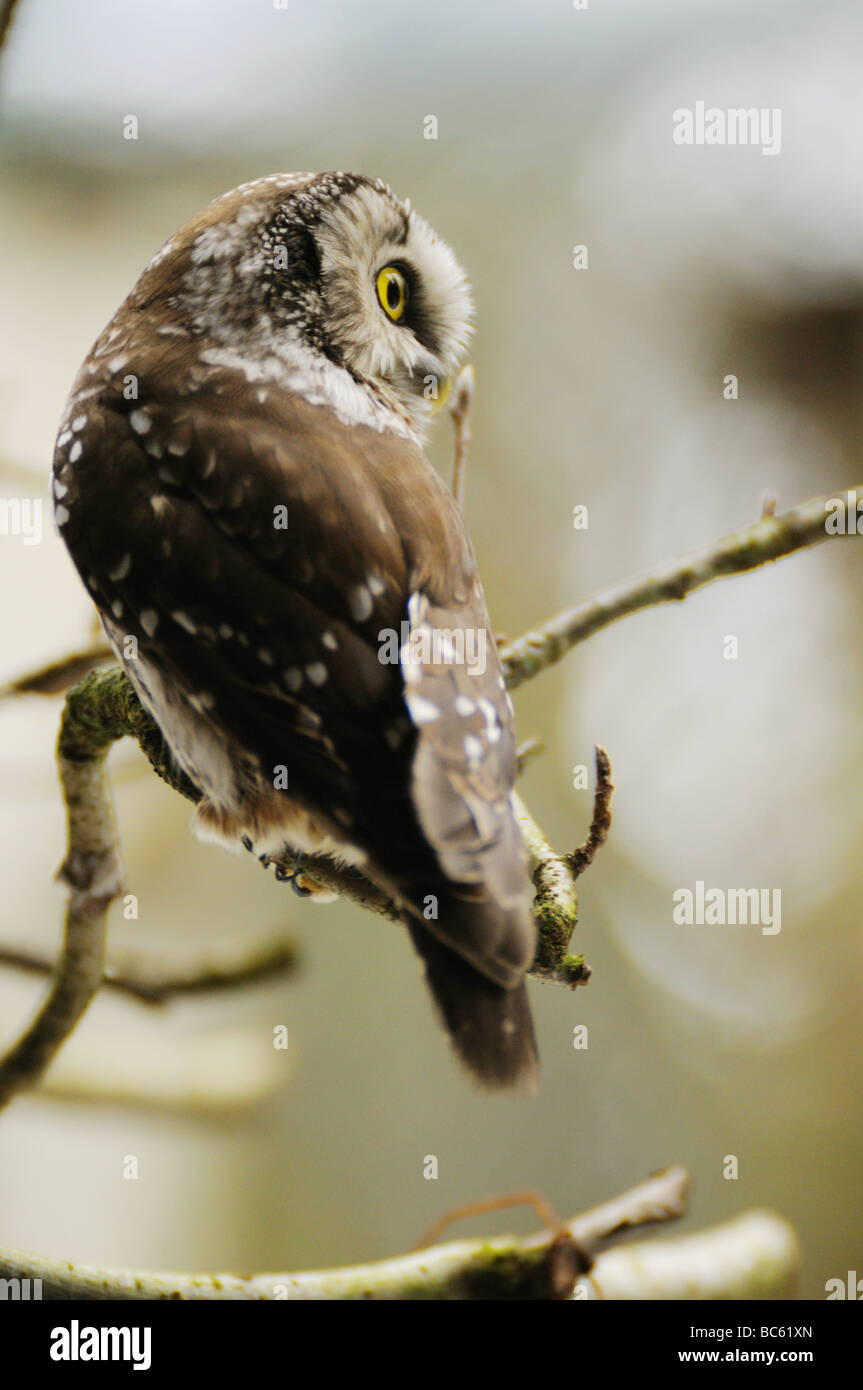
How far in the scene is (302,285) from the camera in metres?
1.34

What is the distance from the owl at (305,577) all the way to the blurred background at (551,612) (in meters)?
0.51

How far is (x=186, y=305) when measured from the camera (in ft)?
4.40

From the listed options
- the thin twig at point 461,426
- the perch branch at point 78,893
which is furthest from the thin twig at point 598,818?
the perch branch at point 78,893

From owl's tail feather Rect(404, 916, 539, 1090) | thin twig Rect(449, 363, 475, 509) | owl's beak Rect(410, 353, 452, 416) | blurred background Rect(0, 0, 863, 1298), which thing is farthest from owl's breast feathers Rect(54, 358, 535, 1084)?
blurred background Rect(0, 0, 863, 1298)

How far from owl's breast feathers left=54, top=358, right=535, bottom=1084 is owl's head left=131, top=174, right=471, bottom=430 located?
2.4 inches

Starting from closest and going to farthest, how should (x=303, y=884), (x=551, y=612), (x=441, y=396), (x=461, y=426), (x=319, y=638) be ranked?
(x=319, y=638)
(x=303, y=884)
(x=461, y=426)
(x=441, y=396)
(x=551, y=612)

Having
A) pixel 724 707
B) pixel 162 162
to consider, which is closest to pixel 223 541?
pixel 162 162

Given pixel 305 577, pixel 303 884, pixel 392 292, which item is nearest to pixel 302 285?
pixel 392 292

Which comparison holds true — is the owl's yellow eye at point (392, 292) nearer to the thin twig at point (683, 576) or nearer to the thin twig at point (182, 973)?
the thin twig at point (683, 576)

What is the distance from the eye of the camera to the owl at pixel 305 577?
95cm

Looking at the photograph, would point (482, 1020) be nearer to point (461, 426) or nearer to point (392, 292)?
point (461, 426)

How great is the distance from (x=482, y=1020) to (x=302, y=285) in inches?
38.7

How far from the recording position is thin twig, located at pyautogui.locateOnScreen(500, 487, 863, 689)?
1.35 m
